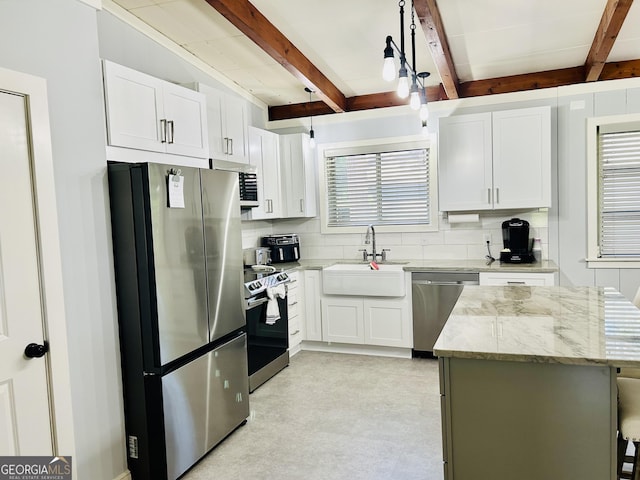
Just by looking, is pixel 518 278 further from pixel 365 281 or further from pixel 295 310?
pixel 295 310

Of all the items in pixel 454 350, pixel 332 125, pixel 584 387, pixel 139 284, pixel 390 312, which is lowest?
pixel 390 312

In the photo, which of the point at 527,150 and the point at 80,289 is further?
the point at 527,150

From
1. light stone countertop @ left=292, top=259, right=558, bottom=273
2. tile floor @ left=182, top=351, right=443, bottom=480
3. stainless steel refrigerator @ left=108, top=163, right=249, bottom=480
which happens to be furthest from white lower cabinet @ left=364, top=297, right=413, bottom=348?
stainless steel refrigerator @ left=108, top=163, right=249, bottom=480

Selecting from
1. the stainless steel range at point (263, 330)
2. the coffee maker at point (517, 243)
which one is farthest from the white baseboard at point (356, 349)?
the coffee maker at point (517, 243)

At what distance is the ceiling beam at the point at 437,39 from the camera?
266cm

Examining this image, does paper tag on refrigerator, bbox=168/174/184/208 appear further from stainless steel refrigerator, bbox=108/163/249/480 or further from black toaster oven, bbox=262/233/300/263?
black toaster oven, bbox=262/233/300/263

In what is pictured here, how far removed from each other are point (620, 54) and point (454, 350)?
3.54 meters

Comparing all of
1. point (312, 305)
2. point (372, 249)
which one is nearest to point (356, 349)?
point (312, 305)

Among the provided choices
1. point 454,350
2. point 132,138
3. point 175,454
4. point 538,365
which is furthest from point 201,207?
point 538,365

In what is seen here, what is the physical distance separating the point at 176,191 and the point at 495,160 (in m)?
2.95

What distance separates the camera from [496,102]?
4312 millimetres

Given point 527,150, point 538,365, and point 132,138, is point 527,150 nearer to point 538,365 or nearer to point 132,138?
point 538,365

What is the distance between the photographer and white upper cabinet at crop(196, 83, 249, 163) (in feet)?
11.0

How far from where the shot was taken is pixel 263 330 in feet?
12.1
